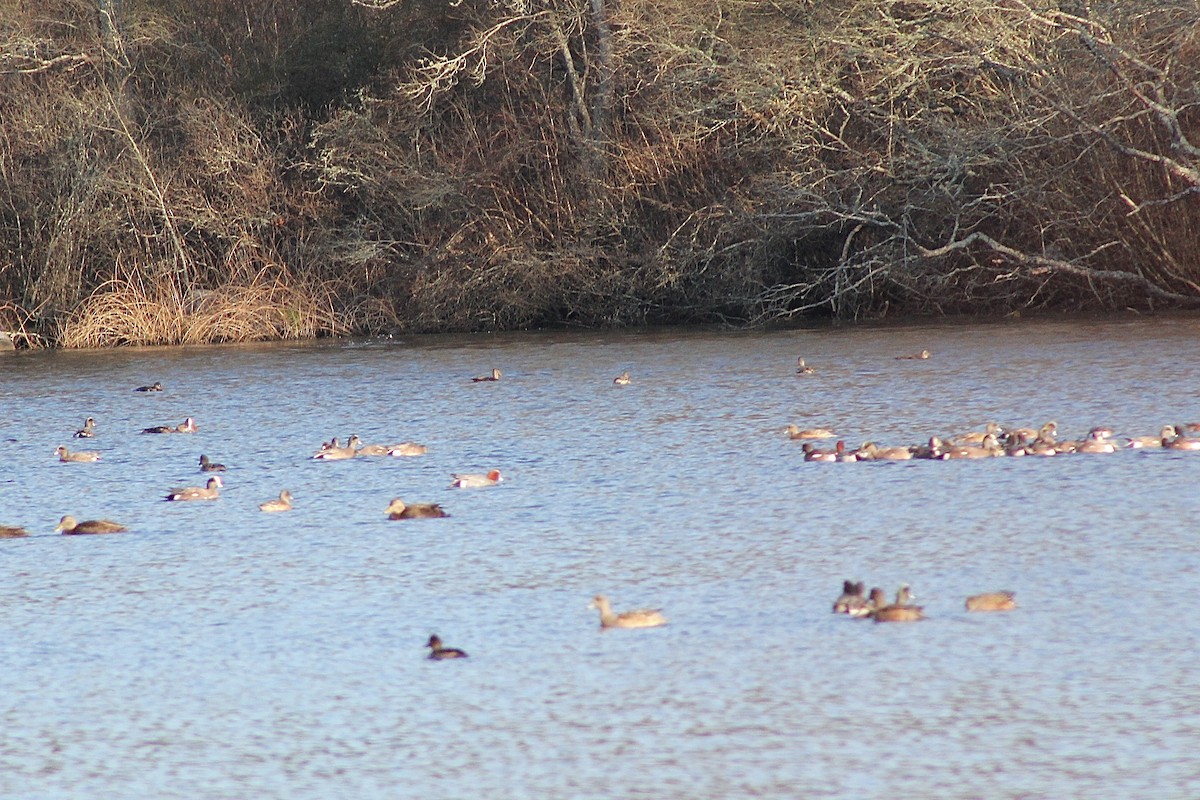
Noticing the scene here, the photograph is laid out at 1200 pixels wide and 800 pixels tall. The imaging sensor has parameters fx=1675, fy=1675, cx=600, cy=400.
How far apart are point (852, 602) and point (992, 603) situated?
581 mm

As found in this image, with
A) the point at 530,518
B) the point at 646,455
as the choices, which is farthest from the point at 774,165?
the point at 530,518

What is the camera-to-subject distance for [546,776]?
17.1ft

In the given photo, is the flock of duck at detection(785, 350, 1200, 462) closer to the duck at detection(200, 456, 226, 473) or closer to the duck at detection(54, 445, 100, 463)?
the duck at detection(200, 456, 226, 473)

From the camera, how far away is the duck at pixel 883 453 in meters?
10.8

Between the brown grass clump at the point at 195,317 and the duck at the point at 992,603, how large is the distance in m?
19.3

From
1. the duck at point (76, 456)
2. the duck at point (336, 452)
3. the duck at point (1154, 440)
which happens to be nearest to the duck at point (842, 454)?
the duck at point (1154, 440)

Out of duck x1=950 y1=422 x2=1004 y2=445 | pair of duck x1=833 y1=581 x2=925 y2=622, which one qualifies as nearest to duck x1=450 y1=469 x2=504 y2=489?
duck x1=950 y1=422 x2=1004 y2=445

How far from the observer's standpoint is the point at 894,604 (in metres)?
6.88

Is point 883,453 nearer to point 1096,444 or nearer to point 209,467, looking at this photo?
point 1096,444

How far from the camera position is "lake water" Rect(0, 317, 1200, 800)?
532 cm

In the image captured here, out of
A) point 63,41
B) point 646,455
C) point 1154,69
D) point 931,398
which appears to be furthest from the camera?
point 63,41

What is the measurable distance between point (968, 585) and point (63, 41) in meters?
24.7

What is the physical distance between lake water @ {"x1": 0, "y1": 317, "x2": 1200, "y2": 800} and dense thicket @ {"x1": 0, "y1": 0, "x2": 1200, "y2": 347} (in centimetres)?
786

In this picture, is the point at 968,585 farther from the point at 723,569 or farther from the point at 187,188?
the point at 187,188
